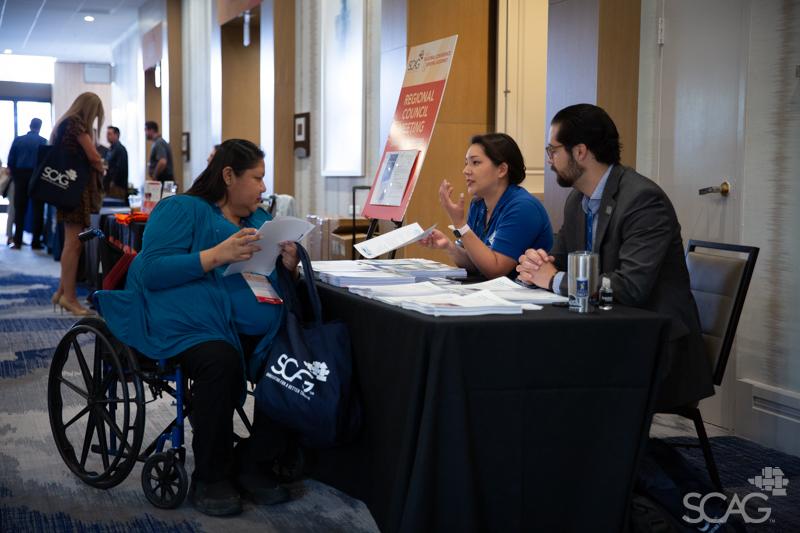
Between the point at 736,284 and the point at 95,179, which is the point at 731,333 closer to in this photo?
the point at 736,284

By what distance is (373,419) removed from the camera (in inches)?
98.6

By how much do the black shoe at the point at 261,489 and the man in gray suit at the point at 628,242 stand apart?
3.42 feet

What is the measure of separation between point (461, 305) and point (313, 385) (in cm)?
58

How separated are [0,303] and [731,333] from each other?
643 centimetres

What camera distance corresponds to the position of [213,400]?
265 centimetres

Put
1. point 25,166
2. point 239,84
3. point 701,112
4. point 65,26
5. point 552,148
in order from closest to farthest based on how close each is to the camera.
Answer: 1. point 552,148
2. point 701,112
3. point 239,84
4. point 25,166
5. point 65,26

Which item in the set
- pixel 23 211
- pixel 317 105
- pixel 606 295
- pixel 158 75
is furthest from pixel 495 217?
pixel 158 75

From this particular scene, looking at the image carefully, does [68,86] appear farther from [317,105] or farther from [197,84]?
[317,105]

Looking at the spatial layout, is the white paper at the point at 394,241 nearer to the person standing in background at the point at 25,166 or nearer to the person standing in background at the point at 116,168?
the person standing in background at the point at 116,168

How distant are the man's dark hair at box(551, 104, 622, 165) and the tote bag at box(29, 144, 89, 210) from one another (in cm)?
446

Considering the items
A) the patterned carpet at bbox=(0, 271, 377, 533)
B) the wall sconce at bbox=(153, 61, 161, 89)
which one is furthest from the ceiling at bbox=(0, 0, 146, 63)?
the patterned carpet at bbox=(0, 271, 377, 533)

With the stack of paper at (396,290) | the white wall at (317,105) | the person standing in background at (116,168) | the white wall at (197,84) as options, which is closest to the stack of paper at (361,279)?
the stack of paper at (396,290)

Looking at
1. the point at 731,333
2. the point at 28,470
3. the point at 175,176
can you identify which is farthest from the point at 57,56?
the point at 731,333

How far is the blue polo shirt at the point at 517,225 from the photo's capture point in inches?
126
